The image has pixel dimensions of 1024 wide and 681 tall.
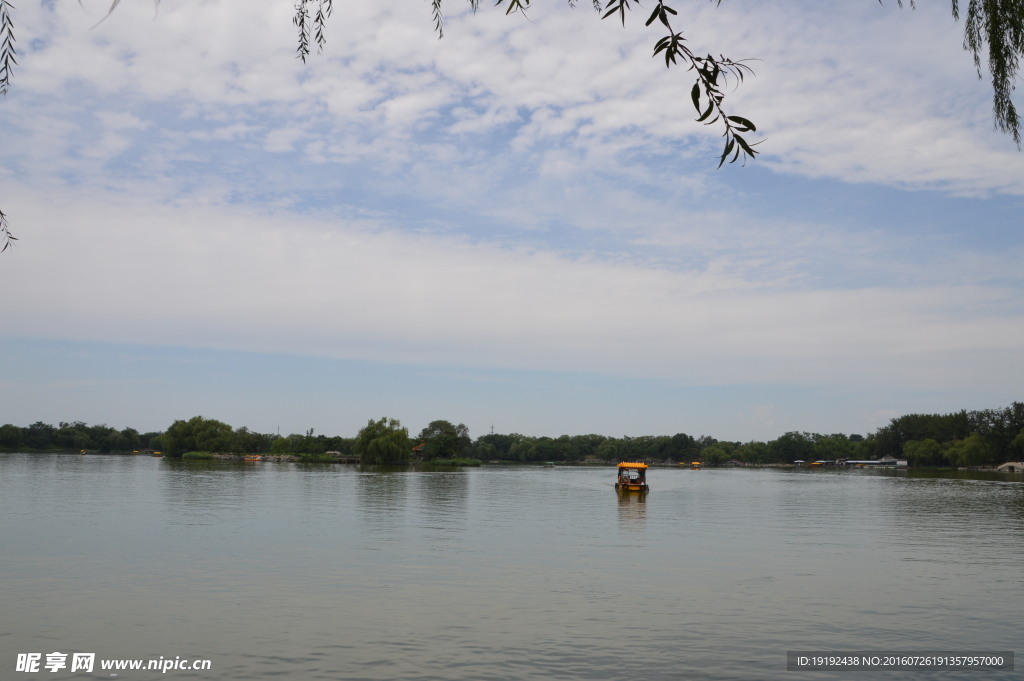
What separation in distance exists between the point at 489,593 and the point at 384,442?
134m

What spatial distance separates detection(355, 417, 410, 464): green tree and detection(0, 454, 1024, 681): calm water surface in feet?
354

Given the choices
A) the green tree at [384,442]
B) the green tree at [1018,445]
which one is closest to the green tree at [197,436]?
the green tree at [384,442]

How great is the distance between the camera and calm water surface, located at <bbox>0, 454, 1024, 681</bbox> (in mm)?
16562

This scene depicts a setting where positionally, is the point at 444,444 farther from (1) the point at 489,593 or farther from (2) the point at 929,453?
(1) the point at 489,593

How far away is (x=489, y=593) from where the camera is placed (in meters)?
22.9

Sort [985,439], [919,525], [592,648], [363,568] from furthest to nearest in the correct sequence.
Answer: [985,439] < [919,525] < [363,568] < [592,648]

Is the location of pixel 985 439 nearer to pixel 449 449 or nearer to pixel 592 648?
pixel 449 449

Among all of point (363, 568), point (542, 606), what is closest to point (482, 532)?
point (363, 568)

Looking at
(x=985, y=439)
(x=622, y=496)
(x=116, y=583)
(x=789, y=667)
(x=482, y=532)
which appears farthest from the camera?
(x=985, y=439)

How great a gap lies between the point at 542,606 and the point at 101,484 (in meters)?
69.7

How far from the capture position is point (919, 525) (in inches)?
1794
